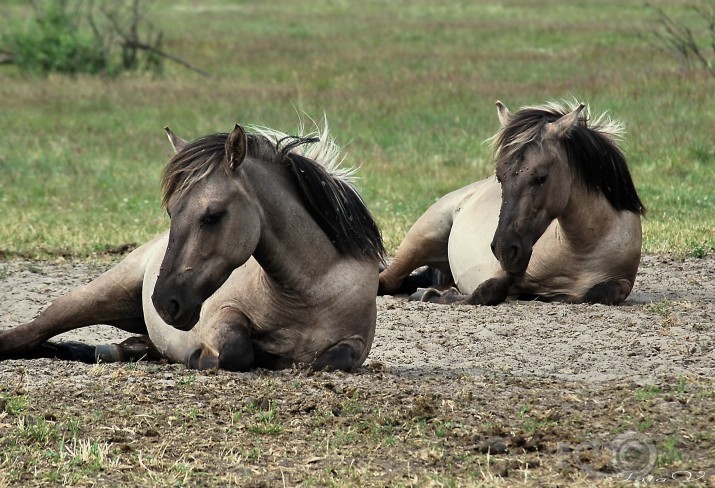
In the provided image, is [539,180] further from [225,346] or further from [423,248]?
[225,346]

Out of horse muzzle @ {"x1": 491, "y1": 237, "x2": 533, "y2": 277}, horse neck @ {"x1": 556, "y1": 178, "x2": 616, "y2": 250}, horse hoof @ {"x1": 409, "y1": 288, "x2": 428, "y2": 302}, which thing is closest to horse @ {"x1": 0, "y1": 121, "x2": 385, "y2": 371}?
horse muzzle @ {"x1": 491, "y1": 237, "x2": 533, "y2": 277}

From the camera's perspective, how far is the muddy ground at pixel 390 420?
4551mm

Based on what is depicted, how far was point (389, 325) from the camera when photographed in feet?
25.5

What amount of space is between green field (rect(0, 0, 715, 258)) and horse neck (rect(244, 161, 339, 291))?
1.05 meters

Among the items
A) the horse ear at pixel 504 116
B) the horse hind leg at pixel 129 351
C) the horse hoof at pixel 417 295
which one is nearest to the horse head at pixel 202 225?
the horse hind leg at pixel 129 351

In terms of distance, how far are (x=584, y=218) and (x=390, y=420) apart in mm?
3591

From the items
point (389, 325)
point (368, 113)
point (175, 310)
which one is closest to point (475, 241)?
point (389, 325)

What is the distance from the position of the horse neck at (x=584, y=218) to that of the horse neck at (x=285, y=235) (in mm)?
2676

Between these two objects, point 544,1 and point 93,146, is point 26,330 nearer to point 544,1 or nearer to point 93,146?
point 93,146

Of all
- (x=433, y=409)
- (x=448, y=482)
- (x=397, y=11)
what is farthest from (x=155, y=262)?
(x=397, y=11)

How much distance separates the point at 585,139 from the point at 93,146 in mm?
9822

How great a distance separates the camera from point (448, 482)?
4.41 metres

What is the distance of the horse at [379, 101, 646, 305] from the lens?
310 inches

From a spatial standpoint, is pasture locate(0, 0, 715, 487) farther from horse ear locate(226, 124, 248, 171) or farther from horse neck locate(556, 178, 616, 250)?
horse ear locate(226, 124, 248, 171)
